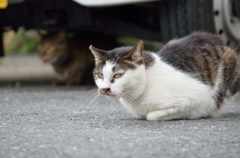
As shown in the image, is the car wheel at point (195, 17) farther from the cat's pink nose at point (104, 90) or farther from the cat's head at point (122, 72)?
the cat's pink nose at point (104, 90)

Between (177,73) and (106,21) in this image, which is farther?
(106,21)

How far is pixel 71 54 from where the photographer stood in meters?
7.29

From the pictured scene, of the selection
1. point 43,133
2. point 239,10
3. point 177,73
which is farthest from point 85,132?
point 239,10

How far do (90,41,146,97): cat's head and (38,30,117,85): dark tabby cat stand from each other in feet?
11.0

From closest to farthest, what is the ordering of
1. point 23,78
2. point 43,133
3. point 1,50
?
point 43,133
point 1,50
point 23,78

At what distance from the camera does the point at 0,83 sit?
684cm

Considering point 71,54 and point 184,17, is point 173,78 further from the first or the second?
point 71,54

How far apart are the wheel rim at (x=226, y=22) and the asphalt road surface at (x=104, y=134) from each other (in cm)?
81

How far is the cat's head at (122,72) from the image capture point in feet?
11.5

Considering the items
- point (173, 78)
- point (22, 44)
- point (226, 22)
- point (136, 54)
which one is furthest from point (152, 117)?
point (22, 44)

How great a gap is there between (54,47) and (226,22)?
293cm

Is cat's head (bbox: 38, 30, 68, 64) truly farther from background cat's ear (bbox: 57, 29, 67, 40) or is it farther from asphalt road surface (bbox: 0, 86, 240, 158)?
asphalt road surface (bbox: 0, 86, 240, 158)

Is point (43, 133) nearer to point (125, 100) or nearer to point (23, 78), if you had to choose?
point (125, 100)

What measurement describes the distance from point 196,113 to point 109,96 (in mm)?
661
